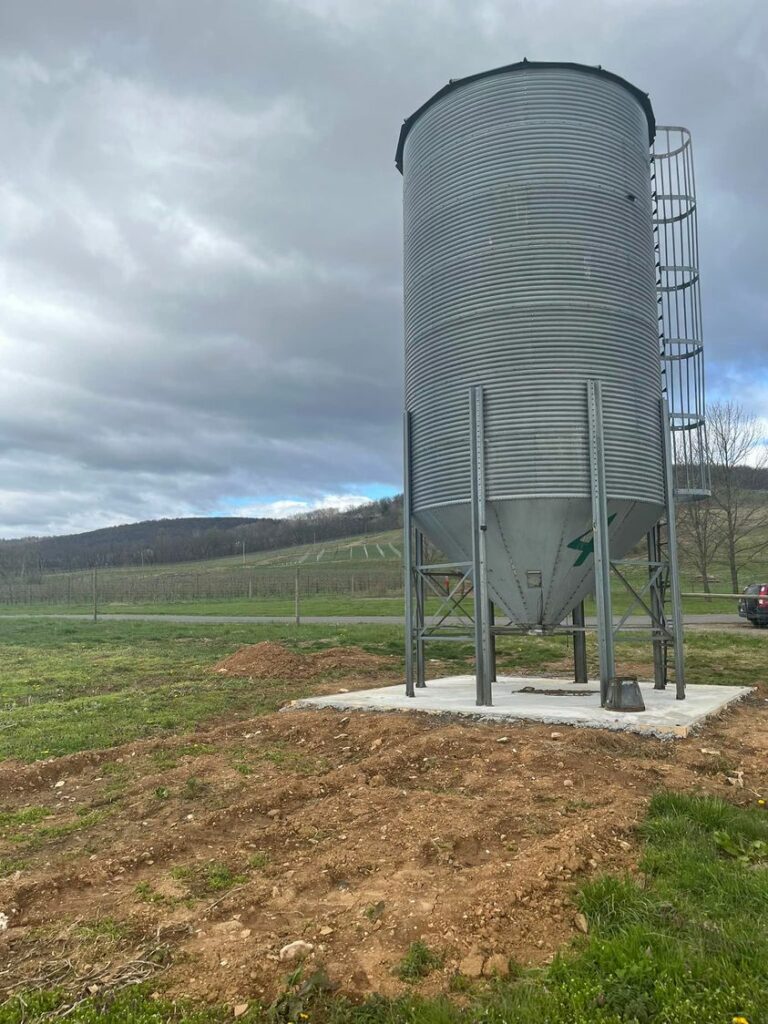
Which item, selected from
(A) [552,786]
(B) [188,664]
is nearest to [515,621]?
(A) [552,786]

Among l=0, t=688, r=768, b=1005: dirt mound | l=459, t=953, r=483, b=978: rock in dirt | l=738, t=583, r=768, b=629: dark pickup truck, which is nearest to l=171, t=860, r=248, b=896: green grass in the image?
l=0, t=688, r=768, b=1005: dirt mound

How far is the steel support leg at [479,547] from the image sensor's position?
31.2 feet

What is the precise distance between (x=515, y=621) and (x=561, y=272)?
493cm

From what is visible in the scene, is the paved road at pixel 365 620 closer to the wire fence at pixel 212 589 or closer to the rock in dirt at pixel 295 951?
the wire fence at pixel 212 589

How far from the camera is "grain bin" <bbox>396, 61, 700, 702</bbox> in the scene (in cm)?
959

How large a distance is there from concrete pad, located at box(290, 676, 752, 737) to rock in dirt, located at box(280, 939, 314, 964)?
5.32m

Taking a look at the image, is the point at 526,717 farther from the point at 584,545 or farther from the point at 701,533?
the point at 701,533

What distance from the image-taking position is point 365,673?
14.7 metres

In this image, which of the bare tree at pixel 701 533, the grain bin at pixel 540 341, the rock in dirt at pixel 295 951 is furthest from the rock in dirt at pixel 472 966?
the bare tree at pixel 701 533

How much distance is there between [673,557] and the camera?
32.9 feet

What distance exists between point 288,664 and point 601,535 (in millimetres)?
7788

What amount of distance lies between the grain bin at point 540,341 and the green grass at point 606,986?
18.2 feet

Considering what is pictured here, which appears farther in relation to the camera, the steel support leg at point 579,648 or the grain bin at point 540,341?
the steel support leg at point 579,648

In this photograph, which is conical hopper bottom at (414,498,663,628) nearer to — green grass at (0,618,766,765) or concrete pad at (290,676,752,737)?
concrete pad at (290,676,752,737)
